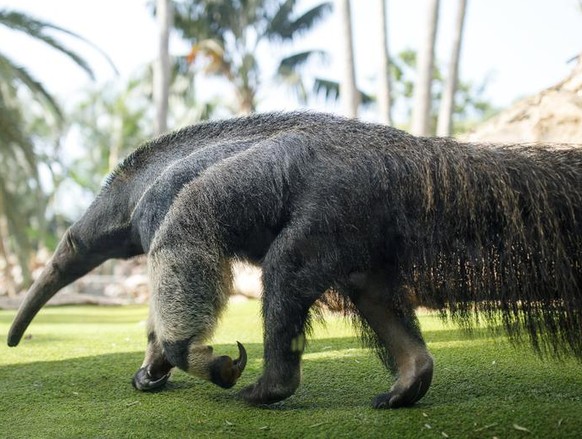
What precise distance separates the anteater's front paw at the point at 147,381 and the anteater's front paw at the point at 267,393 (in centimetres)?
81

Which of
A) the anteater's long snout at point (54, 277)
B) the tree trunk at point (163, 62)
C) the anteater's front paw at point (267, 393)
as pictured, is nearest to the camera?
the anteater's front paw at point (267, 393)

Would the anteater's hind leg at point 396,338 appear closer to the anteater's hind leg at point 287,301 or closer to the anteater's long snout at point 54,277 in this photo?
the anteater's hind leg at point 287,301

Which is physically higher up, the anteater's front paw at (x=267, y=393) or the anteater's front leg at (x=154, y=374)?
the anteater's front leg at (x=154, y=374)

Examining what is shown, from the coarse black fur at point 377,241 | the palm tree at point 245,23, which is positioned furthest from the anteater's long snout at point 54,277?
the palm tree at point 245,23

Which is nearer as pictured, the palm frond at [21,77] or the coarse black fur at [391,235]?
the coarse black fur at [391,235]

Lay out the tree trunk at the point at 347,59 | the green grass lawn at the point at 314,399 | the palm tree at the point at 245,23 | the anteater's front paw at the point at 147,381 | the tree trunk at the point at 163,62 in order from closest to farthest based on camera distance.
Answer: the green grass lawn at the point at 314,399 → the anteater's front paw at the point at 147,381 → the tree trunk at the point at 347,59 → the tree trunk at the point at 163,62 → the palm tree at the point at 245,23

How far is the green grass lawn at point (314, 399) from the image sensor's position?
3.56 metres

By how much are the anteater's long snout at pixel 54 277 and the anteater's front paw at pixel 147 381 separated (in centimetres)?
109

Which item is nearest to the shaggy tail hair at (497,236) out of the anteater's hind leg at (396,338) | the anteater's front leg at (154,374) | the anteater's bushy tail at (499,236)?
the anteater's bushy tail at (499,236)

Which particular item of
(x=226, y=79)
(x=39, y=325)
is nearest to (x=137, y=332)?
(x=39, y=325)

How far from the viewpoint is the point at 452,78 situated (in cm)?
1522

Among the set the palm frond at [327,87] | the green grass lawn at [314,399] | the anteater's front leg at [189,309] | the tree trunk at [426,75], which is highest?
the palm frond at [327,87]

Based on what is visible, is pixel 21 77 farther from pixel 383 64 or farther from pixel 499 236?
pixel 499 236

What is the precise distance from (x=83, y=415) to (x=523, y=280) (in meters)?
2.54
